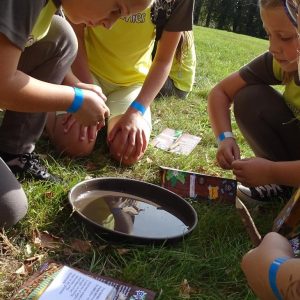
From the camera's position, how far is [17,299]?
1.55m

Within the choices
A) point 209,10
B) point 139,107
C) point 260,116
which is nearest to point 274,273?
point 260,116

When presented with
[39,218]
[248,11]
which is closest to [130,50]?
[39,218]

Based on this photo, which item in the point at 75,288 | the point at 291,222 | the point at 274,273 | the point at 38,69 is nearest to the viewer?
the point at 274,273

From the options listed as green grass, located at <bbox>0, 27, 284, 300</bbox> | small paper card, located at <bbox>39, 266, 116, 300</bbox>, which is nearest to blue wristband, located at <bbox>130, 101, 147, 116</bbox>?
green grass, located at <bbox>0, 27, 284, 300</bbox>

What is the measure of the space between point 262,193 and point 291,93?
0.52 metres

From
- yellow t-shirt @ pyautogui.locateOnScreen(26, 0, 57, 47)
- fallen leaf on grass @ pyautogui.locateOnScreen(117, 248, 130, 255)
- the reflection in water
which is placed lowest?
the reflection in water

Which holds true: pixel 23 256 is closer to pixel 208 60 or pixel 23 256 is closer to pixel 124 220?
pixel 124 220

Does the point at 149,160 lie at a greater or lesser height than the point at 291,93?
lesser

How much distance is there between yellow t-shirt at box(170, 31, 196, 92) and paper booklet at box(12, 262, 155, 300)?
9.01 ft

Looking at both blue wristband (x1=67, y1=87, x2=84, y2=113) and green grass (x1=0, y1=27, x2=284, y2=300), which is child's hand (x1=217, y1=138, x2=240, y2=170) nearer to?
green grass (x1=0, y1=27, x2=284, y2=300)

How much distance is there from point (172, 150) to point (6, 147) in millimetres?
1104

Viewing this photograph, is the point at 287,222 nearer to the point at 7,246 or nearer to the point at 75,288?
the point at 75,288

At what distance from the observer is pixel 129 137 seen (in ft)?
8.96

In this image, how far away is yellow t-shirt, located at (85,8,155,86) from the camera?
3.19 m
